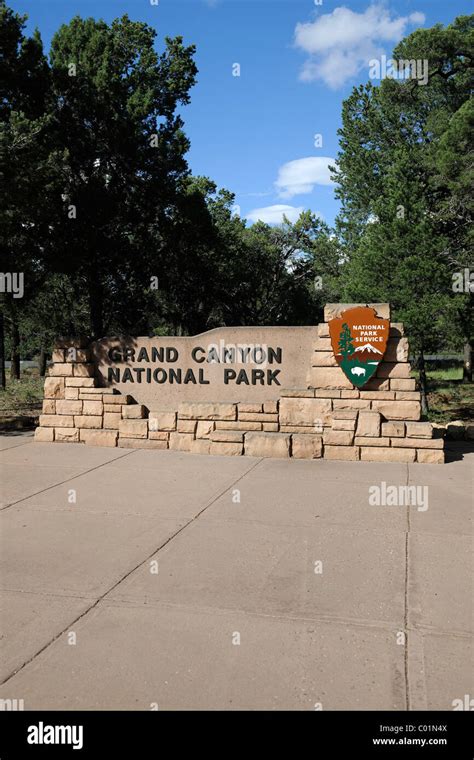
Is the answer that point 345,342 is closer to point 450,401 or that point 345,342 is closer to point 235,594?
point 235,594

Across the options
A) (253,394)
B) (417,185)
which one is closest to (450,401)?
(417,185)

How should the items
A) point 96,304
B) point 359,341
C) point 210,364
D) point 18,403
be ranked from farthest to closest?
1. point 96,304
2. point 18,403
3. point 210,364
4. point 359,341

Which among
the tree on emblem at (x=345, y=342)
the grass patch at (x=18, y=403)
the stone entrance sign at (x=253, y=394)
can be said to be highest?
the tree on emblem at (x=345, y=342)

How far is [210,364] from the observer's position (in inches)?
368

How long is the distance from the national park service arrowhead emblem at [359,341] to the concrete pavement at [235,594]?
1.77 meters

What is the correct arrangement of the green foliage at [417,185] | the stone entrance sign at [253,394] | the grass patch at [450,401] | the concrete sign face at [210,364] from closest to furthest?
1. the stone entrance sign at [253,394]
2. the concrete sign face at [210,364]
3. the green foliage at [417,185]
4. the grass patch at [450,401]

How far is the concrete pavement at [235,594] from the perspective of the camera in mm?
3090

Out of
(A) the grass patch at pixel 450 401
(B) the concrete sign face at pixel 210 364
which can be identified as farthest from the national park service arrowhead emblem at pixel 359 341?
(A) the grass patch at pixel 450 401

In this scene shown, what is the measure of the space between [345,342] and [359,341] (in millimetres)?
192

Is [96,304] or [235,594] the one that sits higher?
[96,304]

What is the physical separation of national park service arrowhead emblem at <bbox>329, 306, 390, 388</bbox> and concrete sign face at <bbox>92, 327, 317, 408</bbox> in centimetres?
52

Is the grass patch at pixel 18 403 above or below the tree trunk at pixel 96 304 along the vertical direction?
below

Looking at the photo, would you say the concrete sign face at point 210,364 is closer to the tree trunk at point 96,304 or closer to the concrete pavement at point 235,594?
the concrete pavement at point 235,594

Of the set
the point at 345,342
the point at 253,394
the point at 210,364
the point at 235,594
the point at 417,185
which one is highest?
the point at 417,185
